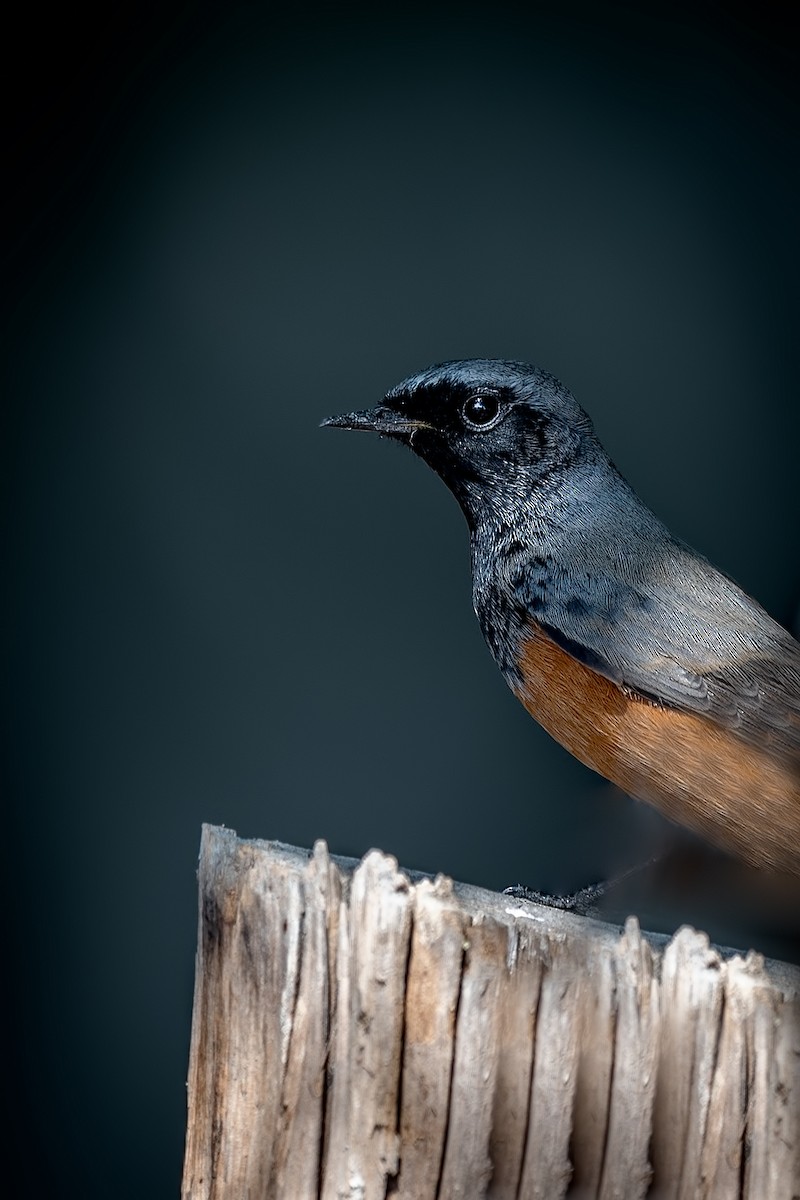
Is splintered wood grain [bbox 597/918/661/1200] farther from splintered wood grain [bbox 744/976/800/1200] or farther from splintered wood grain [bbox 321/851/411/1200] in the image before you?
splintered wood grain [bbox 321/851/411/1200]

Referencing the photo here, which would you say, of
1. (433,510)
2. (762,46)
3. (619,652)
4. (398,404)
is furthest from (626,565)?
(762,46)

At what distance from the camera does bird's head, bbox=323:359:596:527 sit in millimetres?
2559

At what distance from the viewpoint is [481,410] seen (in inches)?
102

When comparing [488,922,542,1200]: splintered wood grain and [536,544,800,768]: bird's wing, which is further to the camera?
[536,544,800,768]: bird's wing

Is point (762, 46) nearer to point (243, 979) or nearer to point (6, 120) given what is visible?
point (6, 120)

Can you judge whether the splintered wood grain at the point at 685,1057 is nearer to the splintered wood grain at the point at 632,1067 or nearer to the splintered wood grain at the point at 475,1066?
the splintered wood grain at the point at 632,1067

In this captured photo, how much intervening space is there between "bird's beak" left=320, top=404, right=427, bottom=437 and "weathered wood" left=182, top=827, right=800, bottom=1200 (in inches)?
44.0

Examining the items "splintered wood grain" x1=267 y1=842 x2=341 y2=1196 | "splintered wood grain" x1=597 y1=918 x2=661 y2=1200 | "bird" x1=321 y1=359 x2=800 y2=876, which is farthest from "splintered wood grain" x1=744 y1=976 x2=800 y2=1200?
"bird" x1=321 y1=359 x2=800 y2=876

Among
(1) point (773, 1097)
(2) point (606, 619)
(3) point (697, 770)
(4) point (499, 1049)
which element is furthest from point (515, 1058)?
(2) point (606, 619)

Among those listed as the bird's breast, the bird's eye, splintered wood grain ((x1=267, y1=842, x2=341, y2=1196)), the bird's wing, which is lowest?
splintered wood grain ((x1=267, y1=842, x2=341, y2=1196))

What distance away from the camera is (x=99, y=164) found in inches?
134

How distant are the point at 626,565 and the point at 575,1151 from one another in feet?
3.95

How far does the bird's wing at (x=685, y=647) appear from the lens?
2365 millimetres

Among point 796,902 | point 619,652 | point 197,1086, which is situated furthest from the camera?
point 796,902
